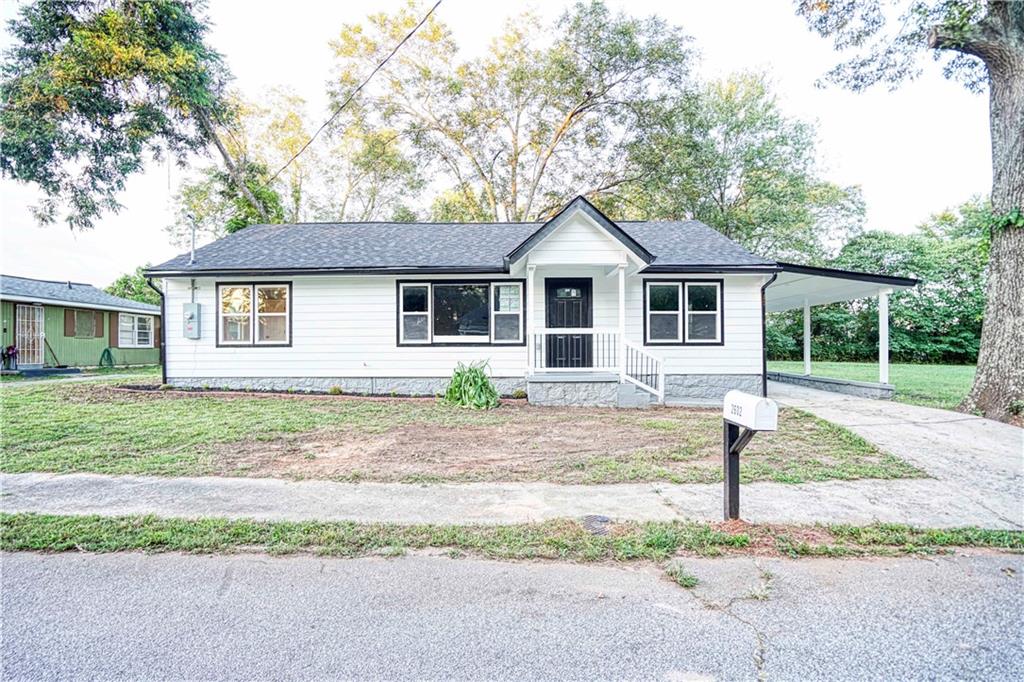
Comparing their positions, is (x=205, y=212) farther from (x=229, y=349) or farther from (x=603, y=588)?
(x=603, y=588)

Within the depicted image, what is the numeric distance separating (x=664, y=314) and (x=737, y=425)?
8.26m

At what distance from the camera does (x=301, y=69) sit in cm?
2300

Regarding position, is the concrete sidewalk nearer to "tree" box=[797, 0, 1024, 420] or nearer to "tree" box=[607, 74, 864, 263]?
"tree" box=[797, 0, 1024, 420]

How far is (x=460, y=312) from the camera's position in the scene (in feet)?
37.4

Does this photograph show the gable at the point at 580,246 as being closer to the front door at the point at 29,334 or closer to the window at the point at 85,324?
the front door at the point at 29,334

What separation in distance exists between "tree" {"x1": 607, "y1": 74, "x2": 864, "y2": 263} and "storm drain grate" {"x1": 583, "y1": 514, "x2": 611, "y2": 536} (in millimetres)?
20655

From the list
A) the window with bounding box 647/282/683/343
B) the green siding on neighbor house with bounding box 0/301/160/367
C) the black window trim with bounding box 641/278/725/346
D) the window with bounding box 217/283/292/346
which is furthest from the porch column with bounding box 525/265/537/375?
the green siding on neighbor house with bounding box 0/301/160/367

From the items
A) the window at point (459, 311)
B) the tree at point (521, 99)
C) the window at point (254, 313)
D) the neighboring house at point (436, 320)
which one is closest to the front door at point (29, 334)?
the neighboring house at point (436, 320)

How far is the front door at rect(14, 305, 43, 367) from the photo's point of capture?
16.2 m

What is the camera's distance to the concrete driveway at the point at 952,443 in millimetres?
4629

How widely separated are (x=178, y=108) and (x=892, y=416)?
74.0ft

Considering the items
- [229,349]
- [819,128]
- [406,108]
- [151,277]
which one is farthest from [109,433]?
[819,128]

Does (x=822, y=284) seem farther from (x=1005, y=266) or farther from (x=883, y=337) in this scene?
(x=1005, y=266)

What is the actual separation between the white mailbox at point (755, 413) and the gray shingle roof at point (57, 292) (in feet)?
67.8
